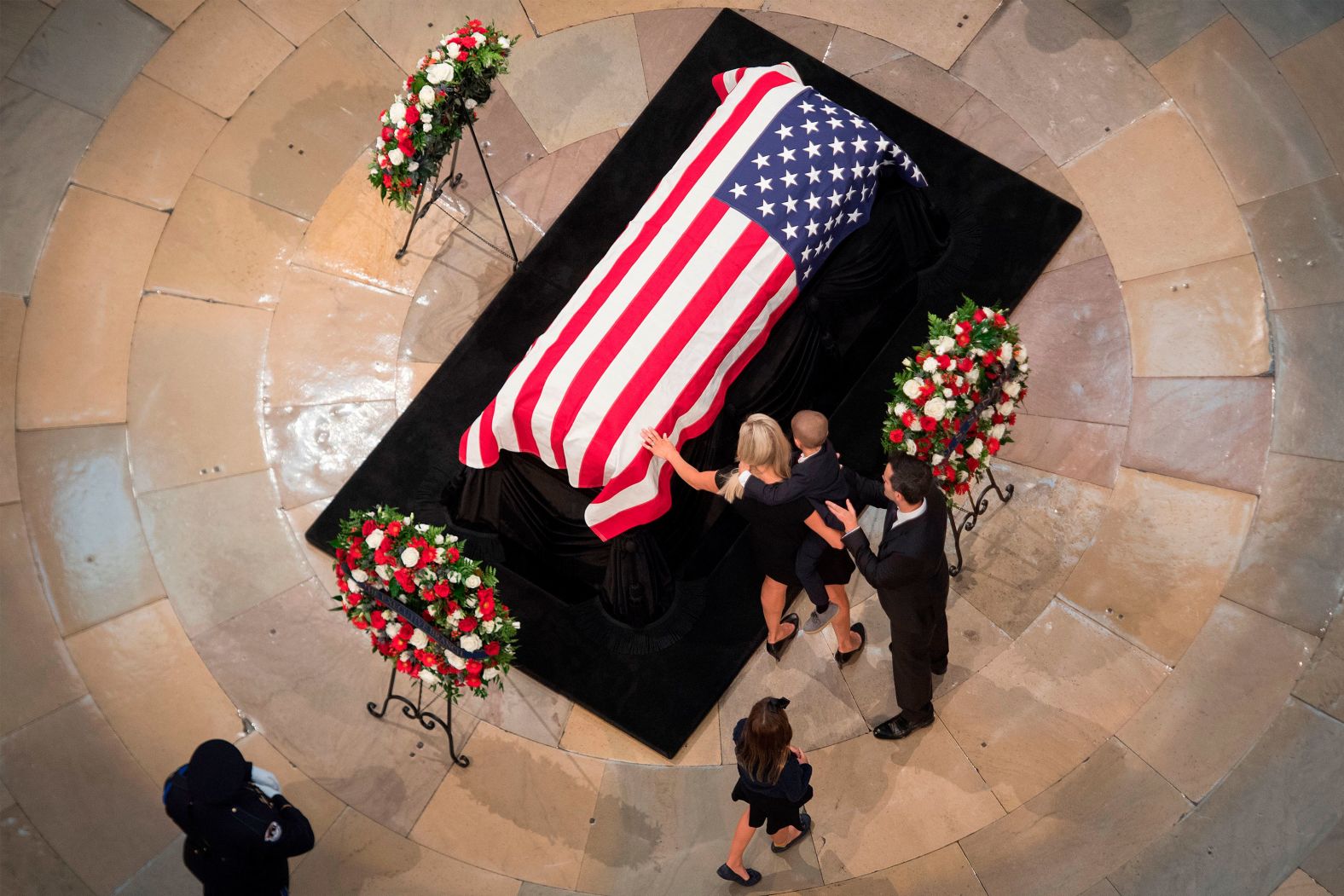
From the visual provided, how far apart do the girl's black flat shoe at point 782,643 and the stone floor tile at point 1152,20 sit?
13.6 feet

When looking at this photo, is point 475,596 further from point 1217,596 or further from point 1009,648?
point 1217,596

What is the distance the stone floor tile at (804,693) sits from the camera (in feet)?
19.4

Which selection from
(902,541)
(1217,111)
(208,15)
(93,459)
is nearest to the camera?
(902,541)

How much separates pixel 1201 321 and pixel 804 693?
3.09 metres

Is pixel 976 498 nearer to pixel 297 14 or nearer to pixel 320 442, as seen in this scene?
pixel 320 442

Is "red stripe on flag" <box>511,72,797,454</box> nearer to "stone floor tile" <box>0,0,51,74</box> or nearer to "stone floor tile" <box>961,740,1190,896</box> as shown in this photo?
"stone floor tile" <box>961,740,1190,896</box>

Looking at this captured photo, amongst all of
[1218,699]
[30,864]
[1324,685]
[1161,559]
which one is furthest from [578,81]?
[1324,685]

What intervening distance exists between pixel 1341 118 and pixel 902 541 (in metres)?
4.25

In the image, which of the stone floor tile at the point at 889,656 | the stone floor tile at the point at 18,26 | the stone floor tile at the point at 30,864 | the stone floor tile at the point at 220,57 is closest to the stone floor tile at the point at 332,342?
the stone floor tile at the point at 220,57

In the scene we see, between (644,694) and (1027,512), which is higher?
(1027,512)

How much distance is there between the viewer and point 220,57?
746 centimetres

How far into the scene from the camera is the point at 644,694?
19.6 feet

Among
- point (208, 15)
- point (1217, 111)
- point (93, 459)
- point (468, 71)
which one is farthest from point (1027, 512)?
point (208, 15)

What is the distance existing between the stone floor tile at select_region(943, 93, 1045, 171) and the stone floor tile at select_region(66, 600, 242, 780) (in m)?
5.36
